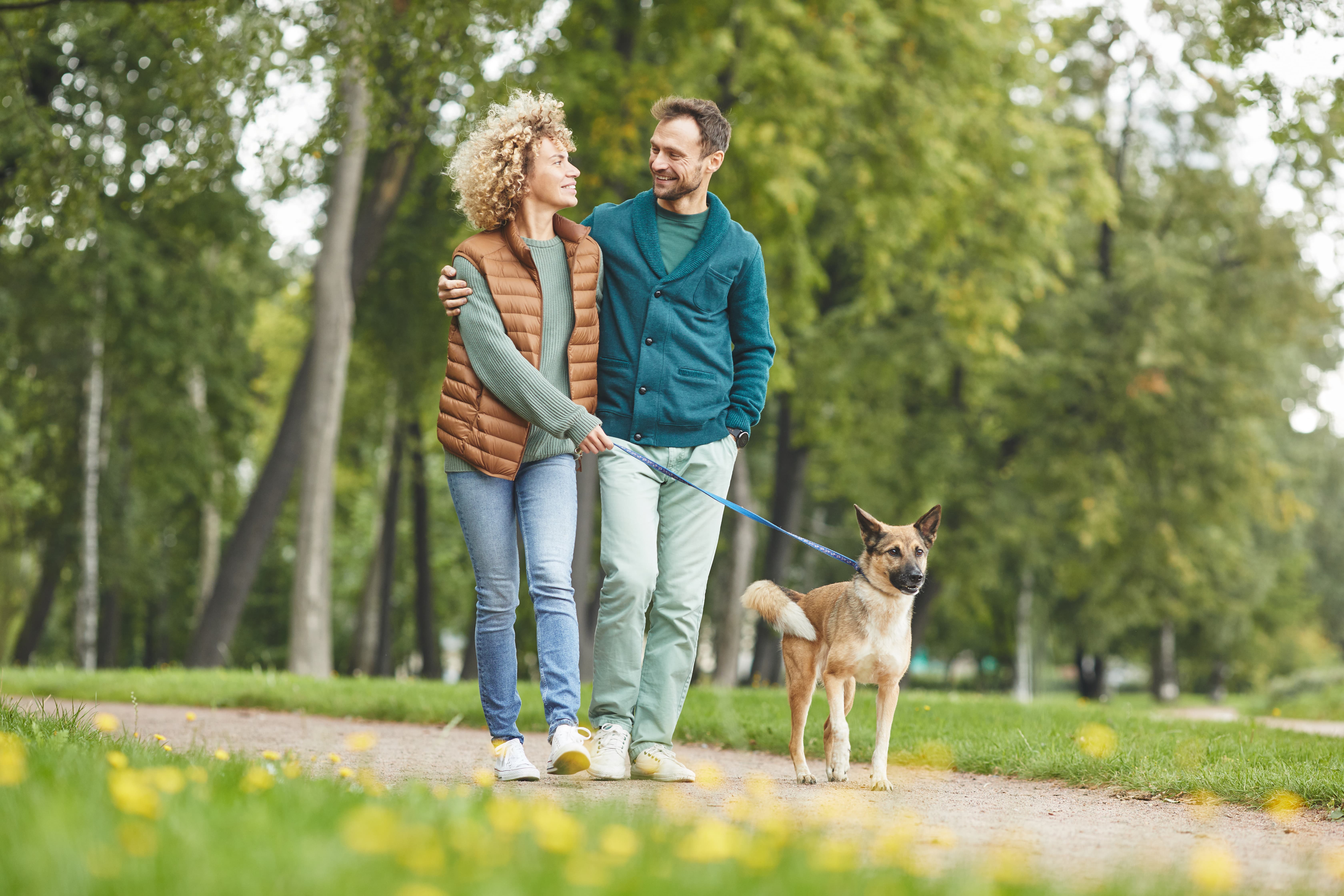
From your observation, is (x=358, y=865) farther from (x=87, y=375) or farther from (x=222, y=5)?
(x=87, y=375)

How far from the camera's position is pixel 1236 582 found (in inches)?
1043

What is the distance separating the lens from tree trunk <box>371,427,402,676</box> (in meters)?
23.8

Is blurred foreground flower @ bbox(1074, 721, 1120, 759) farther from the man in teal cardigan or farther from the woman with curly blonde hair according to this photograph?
the woman with curly blonde hair

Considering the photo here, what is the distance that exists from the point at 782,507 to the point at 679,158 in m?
15.0

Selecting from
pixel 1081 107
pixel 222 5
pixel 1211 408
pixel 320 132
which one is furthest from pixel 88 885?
pixel 1081 107

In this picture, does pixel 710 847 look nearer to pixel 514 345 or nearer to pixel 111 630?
pixel 514 345

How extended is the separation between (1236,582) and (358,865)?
27.5m

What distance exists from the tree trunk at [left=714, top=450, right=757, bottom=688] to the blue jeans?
484 inches

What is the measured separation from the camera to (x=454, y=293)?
4.84m

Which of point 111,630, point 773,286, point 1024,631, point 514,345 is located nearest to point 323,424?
point 773,286

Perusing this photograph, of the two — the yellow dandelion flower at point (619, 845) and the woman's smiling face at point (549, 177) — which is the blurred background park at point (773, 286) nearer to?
the woman's smiling face at point (549, 177)

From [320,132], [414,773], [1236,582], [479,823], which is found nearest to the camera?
[479,823]

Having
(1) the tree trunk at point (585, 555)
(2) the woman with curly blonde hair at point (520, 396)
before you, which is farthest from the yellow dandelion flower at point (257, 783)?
(1) the tree trunk at point (585, 555)

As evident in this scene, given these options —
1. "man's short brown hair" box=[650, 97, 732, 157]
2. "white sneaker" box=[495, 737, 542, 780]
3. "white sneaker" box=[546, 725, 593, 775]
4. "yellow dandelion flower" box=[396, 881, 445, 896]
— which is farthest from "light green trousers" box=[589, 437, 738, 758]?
"yellow dandelion flower" box=[396, 881, 445, 896]
